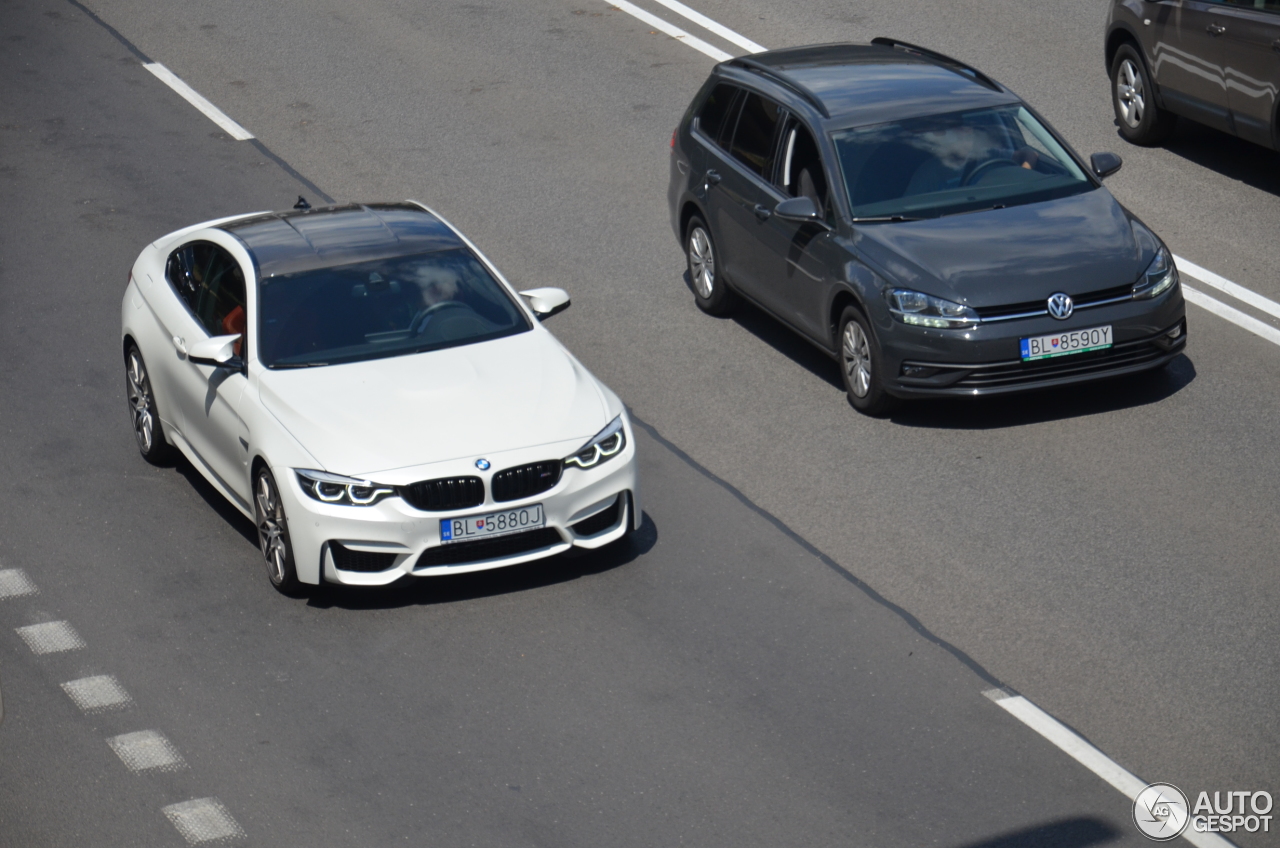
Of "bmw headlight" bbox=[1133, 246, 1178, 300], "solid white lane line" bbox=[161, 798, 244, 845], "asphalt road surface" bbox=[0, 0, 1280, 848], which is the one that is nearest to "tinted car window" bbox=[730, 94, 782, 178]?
"asphalt road surface" bbox=[0, 0, 1280, 848]

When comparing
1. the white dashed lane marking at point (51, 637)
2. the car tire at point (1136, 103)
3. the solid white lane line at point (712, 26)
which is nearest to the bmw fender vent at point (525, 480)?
the white dashed lane marking at point (51, 637)

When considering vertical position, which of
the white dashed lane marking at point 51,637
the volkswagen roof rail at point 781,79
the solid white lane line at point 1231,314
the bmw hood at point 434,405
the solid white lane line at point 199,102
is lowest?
the solid white lane line at point 199,102

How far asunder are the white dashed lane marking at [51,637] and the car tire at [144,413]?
2.00 meters

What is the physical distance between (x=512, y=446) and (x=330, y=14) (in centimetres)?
1317

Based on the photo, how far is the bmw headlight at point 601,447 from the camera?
8.88 metres

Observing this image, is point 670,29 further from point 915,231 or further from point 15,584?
point 15,584

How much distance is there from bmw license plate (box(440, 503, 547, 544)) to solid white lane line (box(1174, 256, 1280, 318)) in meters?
6.30

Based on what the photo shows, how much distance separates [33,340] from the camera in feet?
41.4

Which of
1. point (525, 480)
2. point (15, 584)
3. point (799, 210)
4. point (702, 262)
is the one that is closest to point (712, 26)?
point (702, 262)

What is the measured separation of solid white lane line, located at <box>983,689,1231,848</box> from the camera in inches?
266

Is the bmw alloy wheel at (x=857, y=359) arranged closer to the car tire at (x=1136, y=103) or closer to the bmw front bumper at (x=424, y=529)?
the bmw front bumper at (x=424, y=529)

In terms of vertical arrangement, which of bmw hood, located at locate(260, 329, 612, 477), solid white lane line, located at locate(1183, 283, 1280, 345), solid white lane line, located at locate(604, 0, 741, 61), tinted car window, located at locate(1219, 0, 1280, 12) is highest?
tinted car window, located at locate(1219, 0, 1280, 12)

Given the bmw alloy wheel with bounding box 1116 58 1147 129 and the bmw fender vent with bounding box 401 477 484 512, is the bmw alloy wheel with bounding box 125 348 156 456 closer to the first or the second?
the bmw fender vent with bounding box 401 477 484 512

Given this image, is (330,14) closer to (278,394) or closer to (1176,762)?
(278,394)
